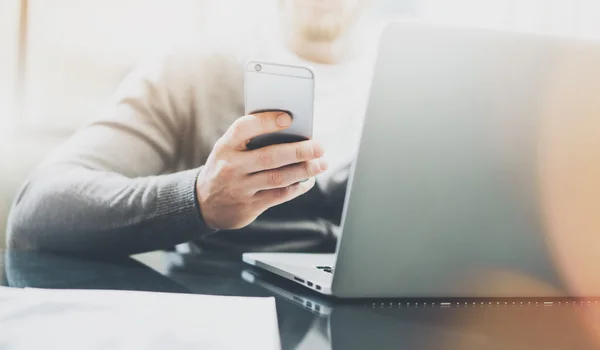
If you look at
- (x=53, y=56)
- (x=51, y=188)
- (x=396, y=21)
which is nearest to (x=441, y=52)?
(x=396, y=21)

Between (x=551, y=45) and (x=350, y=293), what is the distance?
0.89 ft

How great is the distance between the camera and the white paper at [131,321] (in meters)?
0.33

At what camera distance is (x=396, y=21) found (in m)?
0.41

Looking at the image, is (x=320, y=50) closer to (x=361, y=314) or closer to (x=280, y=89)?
(x=280, y=89)

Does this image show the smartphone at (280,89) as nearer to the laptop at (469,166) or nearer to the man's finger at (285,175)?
the man's finger at (285,175)

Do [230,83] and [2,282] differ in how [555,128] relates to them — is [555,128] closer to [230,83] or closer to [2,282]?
[2,282]

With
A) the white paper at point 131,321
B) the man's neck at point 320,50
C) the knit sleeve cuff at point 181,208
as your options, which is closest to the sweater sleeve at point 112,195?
the knit sleeve cuff at point 181,208

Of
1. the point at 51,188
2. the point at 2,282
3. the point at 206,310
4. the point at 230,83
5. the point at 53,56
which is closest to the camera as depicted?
the point at 206,310

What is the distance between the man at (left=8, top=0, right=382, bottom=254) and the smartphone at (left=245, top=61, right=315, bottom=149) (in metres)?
0.02

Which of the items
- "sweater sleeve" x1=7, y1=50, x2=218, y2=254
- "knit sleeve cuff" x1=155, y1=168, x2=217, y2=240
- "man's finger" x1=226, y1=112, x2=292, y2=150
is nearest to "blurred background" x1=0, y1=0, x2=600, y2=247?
"sweater sleeve" x1=7, y1=50, x2=218, y2=254

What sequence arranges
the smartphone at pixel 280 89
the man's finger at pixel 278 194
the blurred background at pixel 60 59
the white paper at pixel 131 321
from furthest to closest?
the blurred background at pixel 60 59, the man's finger at pixel 278 194, the smartphone at pixel 280 89, the white paper at pixel 131 321

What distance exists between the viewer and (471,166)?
0.44 meters

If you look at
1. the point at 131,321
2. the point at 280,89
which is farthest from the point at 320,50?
the point at 131,321

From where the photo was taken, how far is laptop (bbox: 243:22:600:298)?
→ 0.42 meters
